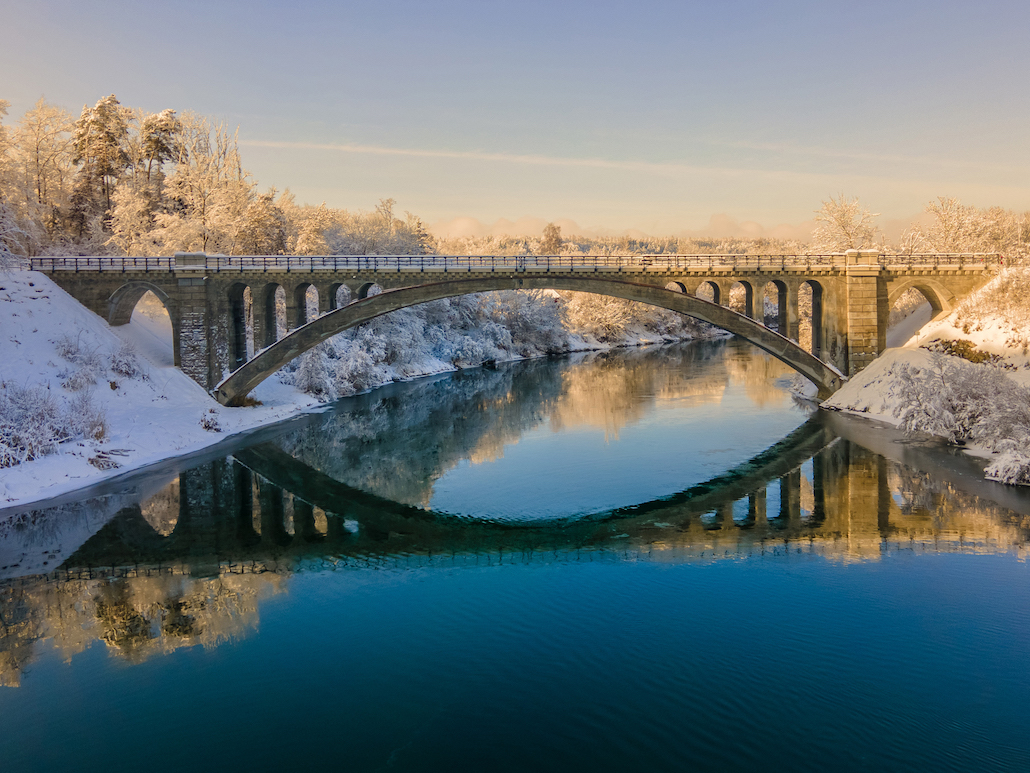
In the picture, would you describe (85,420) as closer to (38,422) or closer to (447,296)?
(38,422)

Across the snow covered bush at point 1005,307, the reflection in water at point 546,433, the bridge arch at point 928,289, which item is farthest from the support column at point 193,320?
the snow covered bush at point 1005,307

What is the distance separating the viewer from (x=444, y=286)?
4162 centimetres

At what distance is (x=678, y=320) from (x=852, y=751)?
104417 mm

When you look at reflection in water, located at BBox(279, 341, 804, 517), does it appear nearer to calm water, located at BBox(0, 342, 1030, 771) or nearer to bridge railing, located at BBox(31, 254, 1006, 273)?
calm water, located at BBox(0, 342, 1030, 771)

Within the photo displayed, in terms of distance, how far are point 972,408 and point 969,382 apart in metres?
1.20

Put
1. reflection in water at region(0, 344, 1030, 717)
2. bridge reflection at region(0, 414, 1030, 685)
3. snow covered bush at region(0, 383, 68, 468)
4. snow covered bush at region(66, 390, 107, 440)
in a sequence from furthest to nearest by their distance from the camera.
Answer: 1. snow covered bush at region(66, 390, 107, 440)
2. snow covered bush at region(0, 383, 68, 468)
3. reflection in water at region(0, 344, 1030, 717)
4. bridge reflection at region(0, 414, 1030, 685)

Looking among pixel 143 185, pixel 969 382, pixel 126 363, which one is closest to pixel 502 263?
pixel 126 363

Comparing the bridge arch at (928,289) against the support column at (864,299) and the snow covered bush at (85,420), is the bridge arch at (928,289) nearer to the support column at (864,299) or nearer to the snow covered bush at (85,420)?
the support column at (864,299)

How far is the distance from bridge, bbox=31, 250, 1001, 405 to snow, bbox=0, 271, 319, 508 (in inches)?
63.4

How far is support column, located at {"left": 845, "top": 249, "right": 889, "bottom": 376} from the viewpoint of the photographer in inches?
1645

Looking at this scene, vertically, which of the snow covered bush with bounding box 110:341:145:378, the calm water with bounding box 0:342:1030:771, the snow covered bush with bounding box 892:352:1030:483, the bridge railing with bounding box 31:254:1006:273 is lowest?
the calm water with bounding box 0:342:1030:771

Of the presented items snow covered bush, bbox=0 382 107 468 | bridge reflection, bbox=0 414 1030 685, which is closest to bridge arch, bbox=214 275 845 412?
snow covered bush, bbox=0 382 107 468

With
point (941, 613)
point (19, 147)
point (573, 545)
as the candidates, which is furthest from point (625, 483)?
point (19, 147)

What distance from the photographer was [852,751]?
10.8 metres
